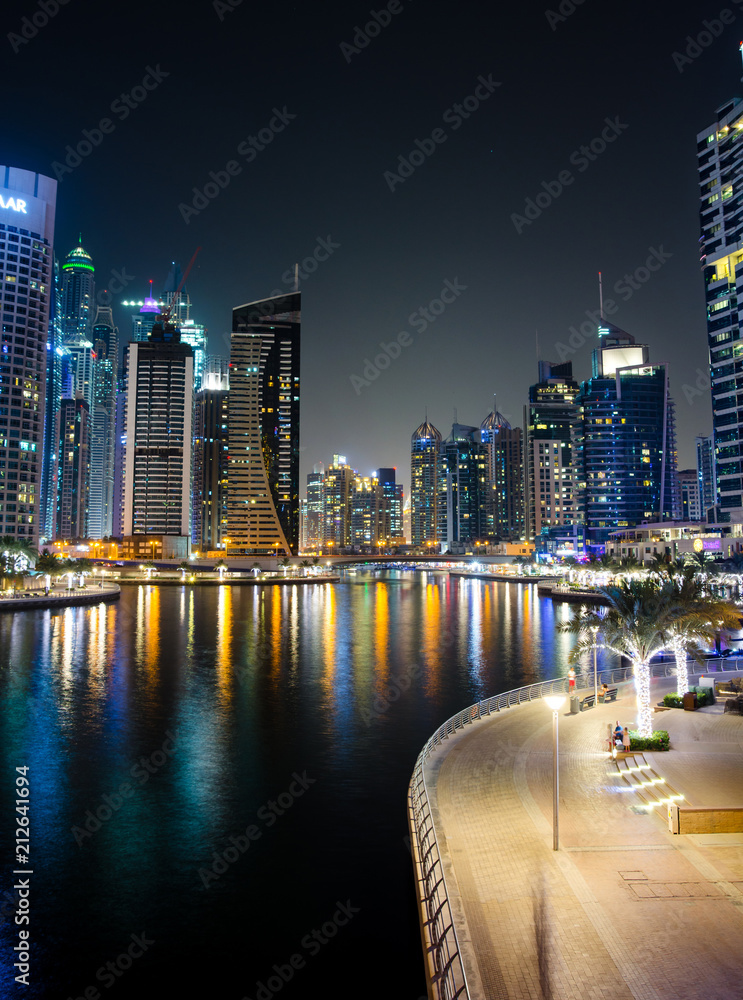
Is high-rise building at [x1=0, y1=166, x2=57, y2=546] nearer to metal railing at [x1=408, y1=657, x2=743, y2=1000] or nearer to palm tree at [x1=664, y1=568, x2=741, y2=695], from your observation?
palm tree at [x1=664, y1=568, x2=741, y2=695]

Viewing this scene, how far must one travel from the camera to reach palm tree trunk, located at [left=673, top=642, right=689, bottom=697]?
31.1m

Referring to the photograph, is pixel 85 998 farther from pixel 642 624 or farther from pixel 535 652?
pixel 535 652

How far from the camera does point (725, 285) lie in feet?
364

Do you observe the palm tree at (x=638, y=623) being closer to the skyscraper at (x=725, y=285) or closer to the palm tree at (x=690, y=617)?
the palm tree at (x=690, y=617)

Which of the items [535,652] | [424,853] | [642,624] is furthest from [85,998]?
[535,652]

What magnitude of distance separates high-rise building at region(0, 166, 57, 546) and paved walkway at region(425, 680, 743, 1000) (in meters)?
155

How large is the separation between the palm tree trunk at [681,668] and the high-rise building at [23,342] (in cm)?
15101

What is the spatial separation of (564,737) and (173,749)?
710 inches

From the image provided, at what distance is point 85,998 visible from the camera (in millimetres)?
15117

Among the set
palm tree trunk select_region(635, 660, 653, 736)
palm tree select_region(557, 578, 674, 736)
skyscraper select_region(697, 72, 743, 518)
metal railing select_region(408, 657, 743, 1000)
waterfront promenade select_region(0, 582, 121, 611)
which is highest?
skyscraper select_region(697, 72, 743, 518)

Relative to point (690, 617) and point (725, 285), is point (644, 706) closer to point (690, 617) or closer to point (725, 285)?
point (690, 617)

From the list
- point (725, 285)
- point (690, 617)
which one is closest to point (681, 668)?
point (690, 617)

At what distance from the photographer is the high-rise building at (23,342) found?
155 metres

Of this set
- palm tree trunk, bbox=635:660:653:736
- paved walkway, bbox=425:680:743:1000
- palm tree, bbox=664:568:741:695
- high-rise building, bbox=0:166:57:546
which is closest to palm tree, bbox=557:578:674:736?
palm tree trunk, bbox=635:660:653:736
